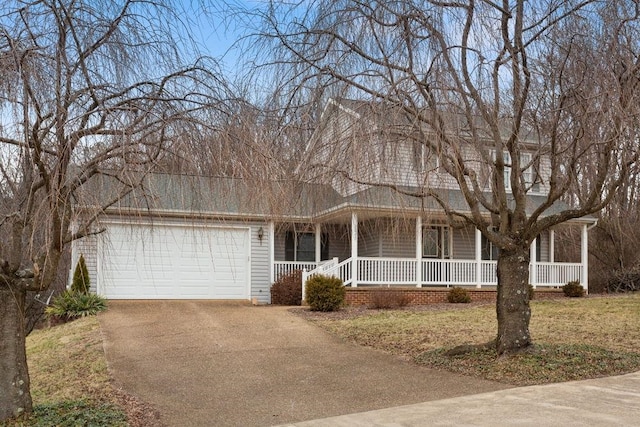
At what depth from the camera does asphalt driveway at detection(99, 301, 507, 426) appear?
7625mm

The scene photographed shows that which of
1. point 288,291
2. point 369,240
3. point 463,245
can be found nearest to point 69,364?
point 288,291

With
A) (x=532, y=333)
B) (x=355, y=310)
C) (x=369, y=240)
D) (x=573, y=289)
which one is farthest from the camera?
(x=369, y=240)

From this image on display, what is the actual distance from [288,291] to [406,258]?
150 inches

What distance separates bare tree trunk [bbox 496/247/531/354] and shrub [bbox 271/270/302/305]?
9.42 meters

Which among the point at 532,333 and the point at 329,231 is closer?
the point at 532,333

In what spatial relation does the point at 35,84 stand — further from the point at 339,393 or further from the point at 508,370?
the point at 508,370

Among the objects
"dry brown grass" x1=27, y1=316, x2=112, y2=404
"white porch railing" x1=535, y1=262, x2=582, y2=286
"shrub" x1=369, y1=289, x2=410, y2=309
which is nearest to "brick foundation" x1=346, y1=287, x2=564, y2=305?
"shrub" x1=369, y1=289, x2=410, y2=309

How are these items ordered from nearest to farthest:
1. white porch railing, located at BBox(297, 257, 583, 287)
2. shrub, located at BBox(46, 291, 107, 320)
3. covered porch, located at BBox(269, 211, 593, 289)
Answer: shrub, located at BBox(46, 291, 107, 320), white porch railing, located at BBox(297, 257, 583, 287), covered porch, located at BBox(269, 211, 593, 289)

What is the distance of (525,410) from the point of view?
6816 millimetres

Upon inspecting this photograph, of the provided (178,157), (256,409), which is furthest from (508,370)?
(178,157)

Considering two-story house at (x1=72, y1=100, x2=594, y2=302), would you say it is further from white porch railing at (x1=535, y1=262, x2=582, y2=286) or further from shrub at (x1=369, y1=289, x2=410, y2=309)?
shrub at (x1=369, y1=289, x2=410, y2=309)

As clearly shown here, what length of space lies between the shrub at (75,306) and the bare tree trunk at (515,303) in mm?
10429

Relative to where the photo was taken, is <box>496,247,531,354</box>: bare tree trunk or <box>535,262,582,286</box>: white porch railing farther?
<box>535,262,582,286</box>: white porch railing

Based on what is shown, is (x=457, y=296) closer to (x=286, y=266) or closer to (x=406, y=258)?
(x=406, y=258)
